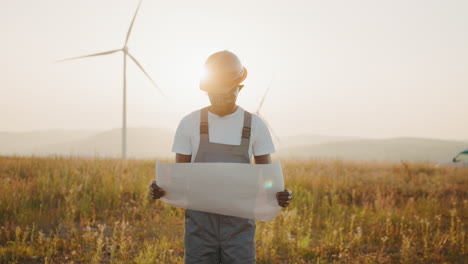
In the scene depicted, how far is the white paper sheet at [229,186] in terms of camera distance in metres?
2.27

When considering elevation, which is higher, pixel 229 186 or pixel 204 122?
pixel 204 122

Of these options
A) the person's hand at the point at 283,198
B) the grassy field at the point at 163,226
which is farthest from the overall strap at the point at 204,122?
the grassy field at the point at 163,226

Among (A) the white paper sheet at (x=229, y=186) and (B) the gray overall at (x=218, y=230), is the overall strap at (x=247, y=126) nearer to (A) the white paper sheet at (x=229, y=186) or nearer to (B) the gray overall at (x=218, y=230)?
(B) the gray overall at (x=218, y=230)

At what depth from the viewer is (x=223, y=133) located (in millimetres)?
2576

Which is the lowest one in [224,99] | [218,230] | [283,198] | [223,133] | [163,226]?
[163,226]

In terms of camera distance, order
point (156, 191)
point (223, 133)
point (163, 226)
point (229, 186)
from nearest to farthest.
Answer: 1. point (229, 186)
2. point (156, 191)
3. point (223, 133)
4. point (163, 226)

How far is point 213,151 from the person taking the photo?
8.36 feet

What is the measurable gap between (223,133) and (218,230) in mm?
699

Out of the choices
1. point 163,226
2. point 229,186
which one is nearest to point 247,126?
point 229,186

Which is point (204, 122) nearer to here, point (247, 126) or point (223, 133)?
point (223, 133)

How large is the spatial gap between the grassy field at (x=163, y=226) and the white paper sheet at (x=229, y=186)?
2323 mm

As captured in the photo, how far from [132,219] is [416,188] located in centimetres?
857

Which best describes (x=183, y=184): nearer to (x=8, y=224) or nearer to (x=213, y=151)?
(x=213, y=151)

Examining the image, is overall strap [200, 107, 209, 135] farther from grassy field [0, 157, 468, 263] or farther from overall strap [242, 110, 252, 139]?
grassy field [0, 157, 468, 263]
